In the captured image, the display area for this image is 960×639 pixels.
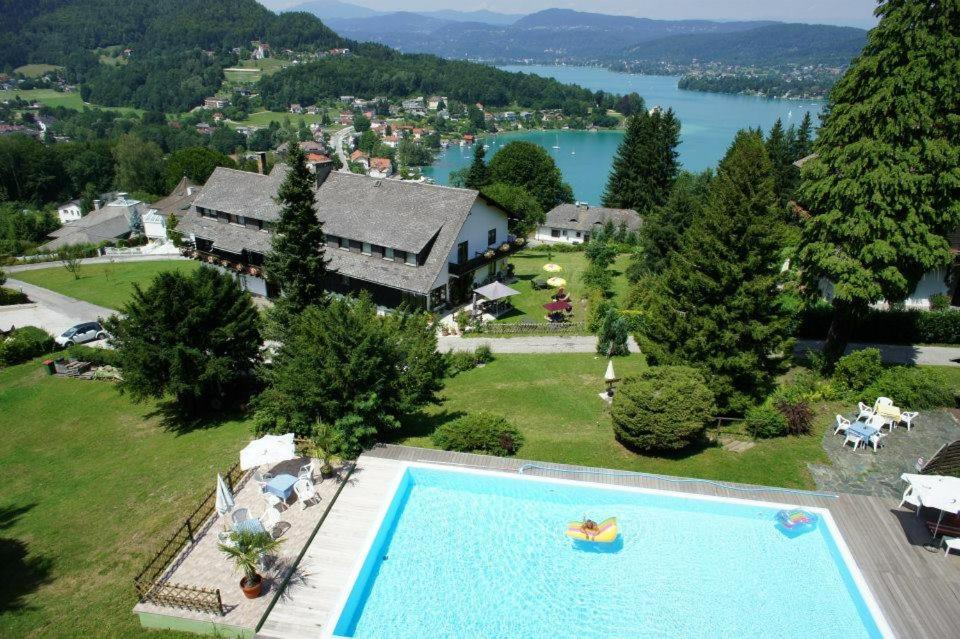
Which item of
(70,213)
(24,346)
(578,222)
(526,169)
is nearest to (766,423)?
(24,346)

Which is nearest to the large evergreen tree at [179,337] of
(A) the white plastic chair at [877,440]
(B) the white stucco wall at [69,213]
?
(A) the white plastic chair at [877,440]

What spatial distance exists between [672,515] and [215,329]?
→ 64.4ft

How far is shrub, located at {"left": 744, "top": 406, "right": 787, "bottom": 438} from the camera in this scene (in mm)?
20906

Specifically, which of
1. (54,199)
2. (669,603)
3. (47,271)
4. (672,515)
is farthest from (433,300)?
(54,199)

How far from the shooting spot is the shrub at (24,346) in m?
34.6

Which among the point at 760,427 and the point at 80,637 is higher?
the point at 760,427

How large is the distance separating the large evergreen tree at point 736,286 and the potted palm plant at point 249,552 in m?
16.6

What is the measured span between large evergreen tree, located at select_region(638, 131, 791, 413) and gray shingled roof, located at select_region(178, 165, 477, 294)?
700 inches

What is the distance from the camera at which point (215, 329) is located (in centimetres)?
2536

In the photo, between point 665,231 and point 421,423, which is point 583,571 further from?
point 665,231

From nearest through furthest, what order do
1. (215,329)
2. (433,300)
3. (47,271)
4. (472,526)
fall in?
(472,526) → (215,329) → (433,300) → (47,271)

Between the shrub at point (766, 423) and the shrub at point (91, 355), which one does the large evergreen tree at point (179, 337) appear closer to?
the shrub at point (91, 355)

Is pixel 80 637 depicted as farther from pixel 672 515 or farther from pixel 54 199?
pixel 54 199

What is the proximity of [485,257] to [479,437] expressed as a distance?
75.3 ft
